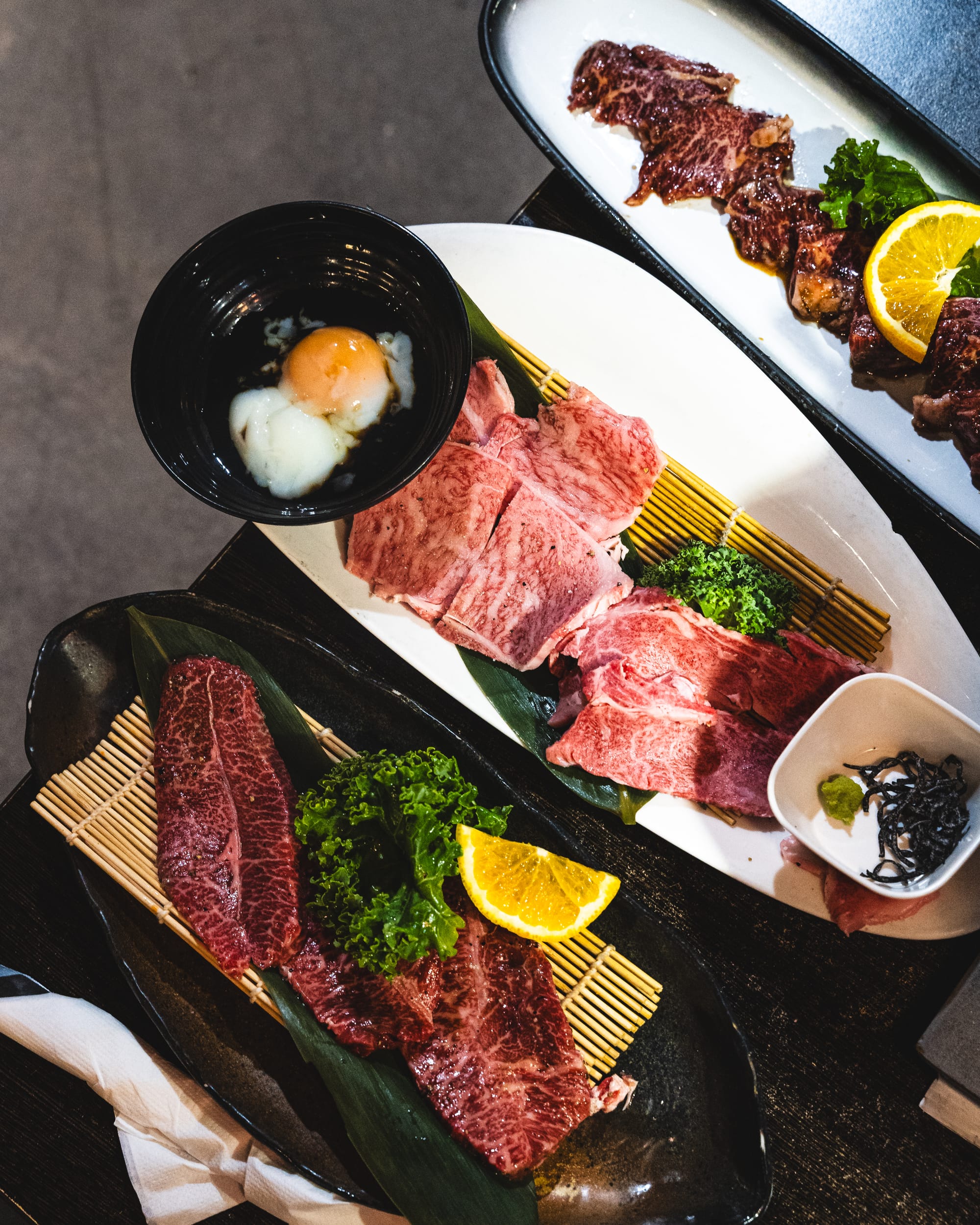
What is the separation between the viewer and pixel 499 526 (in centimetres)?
309

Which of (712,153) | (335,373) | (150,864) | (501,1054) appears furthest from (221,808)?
(712,153)

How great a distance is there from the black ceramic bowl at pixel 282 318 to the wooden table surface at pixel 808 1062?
1.42 metres

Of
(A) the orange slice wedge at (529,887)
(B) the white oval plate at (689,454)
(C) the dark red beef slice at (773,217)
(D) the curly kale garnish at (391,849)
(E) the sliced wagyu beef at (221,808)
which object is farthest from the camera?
(C) the dark red beef slice at (773,217)

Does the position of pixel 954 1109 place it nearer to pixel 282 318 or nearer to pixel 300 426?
pixel 300 426

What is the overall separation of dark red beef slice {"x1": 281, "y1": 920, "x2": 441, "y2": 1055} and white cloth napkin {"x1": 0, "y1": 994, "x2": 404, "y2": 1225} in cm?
71

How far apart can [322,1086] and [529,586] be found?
1837 millimetres

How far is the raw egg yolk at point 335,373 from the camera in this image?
2857 millimetres

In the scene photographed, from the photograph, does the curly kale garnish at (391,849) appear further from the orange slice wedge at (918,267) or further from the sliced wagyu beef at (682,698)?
the orange slice wedge at (918,267)

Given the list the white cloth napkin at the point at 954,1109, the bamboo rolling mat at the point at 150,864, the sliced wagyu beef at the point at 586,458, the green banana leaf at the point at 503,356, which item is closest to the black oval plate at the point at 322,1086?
the bamboo rolling mat at the point at 150,864

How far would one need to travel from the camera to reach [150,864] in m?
3.04

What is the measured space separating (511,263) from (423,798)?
1.88 metres

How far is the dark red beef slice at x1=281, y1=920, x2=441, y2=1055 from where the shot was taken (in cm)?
283

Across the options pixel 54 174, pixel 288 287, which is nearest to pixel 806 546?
pixel 288 287

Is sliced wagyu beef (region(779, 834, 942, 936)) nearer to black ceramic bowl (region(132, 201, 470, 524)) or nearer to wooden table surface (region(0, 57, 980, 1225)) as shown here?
wooden table surface (region(0, 57, 980, 1225))
